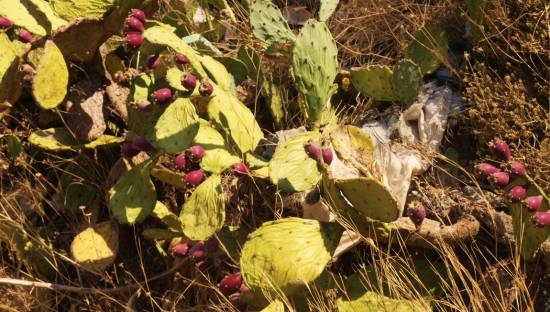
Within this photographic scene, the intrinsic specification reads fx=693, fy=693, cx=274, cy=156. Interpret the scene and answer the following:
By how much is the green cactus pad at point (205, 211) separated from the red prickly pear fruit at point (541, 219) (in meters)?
0.86

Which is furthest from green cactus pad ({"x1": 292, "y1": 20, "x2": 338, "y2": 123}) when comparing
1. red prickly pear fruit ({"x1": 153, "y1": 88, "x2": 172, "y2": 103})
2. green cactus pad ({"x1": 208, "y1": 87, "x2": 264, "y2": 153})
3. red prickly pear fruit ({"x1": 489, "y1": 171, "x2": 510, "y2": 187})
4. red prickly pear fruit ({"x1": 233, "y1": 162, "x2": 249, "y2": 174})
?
red prickly pear fruit ({"x1": 489, "y1": 171, "x2": 510, "y2": 187})

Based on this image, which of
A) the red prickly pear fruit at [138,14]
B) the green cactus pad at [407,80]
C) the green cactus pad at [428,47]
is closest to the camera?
the red prickly pear fruit at [138,14]

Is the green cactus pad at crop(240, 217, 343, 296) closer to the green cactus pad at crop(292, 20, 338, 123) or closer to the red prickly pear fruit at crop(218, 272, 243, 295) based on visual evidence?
the red prickly pear fruit at crop(218, 272, 243, 295)

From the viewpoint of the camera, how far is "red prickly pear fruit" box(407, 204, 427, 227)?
6.29ft

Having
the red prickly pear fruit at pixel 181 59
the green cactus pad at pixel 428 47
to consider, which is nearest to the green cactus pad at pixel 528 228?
the green cactus pad at pixel 428 47

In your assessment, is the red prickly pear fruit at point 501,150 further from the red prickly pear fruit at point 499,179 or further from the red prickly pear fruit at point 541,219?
the red prickly pear fruit at point 541,219

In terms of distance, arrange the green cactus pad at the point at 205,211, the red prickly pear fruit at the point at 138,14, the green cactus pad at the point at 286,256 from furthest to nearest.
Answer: the red prickly pear fruit at the point at 138,14 < the green cactus pad at the point at 205,211 < the green cactus pad at the point at 286,256

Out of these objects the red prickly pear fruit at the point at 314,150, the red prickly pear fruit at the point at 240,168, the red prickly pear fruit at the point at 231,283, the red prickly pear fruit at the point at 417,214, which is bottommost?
the red prickly pear fruit at the point at 231,283

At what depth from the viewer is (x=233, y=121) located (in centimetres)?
219

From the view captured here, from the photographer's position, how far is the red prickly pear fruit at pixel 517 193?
1.89 m

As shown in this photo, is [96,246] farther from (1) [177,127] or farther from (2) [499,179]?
(2) [499,179]

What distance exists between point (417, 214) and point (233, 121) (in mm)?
650

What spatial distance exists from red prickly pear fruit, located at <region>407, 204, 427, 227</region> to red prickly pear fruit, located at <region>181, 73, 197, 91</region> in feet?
2.49

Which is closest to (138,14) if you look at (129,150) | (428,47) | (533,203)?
(129,150)
